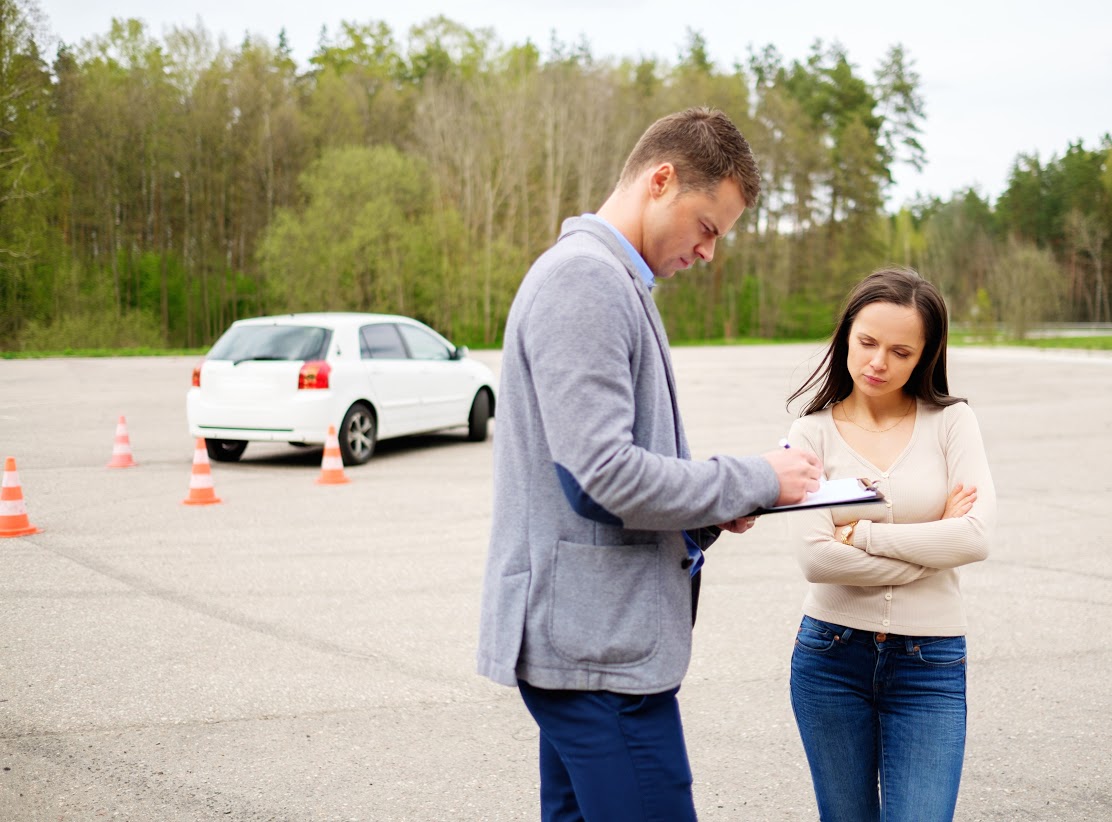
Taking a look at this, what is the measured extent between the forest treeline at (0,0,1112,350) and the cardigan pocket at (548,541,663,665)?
138 ft

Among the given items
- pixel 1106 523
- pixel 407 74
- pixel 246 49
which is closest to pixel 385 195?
pixel 246 49

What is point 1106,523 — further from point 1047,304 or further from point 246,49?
point 246,49

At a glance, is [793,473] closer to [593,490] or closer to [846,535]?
[593,490]

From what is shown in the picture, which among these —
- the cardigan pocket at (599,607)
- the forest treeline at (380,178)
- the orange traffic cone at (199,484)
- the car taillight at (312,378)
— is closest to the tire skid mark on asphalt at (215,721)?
the cardigan pocket at (599,607)

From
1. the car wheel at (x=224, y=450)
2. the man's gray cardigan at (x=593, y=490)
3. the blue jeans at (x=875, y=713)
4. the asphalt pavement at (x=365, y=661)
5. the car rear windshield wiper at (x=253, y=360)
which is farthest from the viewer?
the car wheel at (x=224, y=450)

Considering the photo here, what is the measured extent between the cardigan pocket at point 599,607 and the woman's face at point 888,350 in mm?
1142

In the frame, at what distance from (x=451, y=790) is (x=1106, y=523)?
6.72m

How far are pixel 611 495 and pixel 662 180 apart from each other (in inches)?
25.9

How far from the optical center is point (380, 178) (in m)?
50.6

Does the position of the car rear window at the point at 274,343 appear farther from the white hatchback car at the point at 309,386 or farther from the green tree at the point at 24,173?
the green tree at the point at 24,173

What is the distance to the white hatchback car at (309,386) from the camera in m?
11.2

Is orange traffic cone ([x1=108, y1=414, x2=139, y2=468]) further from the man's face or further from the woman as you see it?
the man's face

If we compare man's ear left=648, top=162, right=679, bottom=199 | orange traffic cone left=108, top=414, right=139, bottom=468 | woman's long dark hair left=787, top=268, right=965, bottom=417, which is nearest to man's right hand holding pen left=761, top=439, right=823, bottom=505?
man's ear left=648, top=162, right=679, bottom=199

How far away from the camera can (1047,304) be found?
4959 centimetres
